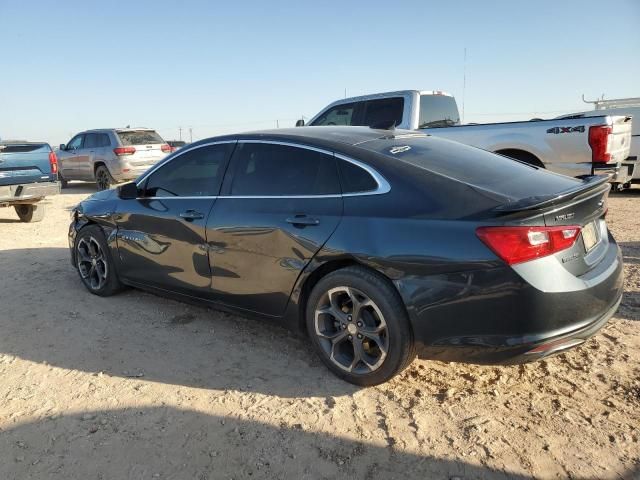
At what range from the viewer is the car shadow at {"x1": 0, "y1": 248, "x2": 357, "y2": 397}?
317cm

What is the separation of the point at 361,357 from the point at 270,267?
84 centimetres

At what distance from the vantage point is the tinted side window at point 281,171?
124 inches

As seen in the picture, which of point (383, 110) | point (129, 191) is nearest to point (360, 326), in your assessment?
point (129, 191)

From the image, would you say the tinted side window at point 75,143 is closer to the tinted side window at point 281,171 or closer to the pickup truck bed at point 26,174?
the pickup truck bed at point 26,174

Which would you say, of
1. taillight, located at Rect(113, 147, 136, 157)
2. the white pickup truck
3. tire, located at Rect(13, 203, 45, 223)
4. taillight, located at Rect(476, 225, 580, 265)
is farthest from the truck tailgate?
taillight, located at Rect(113, 147, 136, 157)

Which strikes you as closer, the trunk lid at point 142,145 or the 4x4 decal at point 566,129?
the 4x4 decal at point 566,129

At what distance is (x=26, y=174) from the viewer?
862 centimetres

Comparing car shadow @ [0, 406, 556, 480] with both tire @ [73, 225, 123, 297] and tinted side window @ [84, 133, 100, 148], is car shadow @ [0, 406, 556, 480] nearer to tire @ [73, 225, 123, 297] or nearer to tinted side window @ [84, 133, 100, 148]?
tire @ [73, 225, 123, 297]

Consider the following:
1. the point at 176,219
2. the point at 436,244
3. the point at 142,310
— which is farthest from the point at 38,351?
the point at 436,244

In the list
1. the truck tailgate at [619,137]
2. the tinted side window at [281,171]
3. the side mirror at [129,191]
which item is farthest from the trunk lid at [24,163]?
the truck tailgate at [619,137]

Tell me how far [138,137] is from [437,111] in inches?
335

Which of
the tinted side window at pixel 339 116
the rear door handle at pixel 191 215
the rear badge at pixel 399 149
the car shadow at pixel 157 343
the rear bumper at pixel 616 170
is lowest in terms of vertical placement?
the car shadow at pixel 157 343

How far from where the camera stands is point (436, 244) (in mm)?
2566

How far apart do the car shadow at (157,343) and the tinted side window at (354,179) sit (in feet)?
3.61
